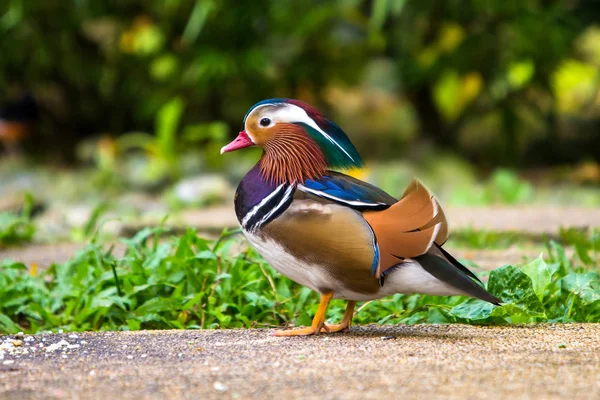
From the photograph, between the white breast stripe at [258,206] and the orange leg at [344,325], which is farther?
the orange leg at [344,325]

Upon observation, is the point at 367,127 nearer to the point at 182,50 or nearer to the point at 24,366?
the point at 182,50

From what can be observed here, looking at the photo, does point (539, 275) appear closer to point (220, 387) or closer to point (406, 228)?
point (406, 228)

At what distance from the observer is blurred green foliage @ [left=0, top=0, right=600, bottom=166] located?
29.0 ft

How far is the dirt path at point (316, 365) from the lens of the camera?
1.96 metres

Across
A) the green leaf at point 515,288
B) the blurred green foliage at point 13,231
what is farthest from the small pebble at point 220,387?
the blurred green foliage at point 13,231

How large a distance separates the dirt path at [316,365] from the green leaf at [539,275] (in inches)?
12.3

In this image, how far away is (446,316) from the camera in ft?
9.97

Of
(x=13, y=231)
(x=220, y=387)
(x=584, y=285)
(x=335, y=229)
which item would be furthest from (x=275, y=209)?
(x=13, y=231)

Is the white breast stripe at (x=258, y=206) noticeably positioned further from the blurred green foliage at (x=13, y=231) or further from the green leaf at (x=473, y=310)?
the blurred green foliage at (x=13, y=231)

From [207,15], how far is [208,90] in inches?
31.8

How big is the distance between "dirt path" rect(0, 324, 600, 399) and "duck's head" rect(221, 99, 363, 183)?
549 mm

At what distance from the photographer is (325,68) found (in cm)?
943

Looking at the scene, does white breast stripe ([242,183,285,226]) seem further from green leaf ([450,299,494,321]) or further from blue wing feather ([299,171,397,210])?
green leaf ([450,299,494,321])

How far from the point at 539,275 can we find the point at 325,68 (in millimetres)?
6543
